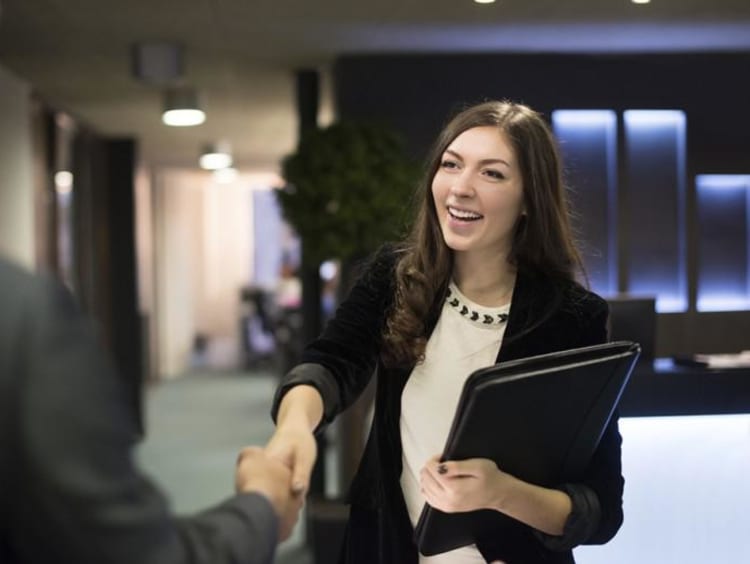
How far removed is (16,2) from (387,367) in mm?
3471

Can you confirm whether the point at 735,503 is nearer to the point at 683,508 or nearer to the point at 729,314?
the point at 683,508

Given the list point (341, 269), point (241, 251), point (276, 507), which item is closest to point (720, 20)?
point (276, 507)

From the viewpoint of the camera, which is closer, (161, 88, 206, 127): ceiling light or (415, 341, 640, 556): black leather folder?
(415, 341, 640, 556): black leather folder

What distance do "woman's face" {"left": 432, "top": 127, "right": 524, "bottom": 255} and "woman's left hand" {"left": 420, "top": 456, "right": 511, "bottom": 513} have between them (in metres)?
0.37

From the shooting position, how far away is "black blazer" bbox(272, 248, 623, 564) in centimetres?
150

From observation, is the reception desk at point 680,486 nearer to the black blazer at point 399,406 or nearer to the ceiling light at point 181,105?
the black blazer at point 399,406

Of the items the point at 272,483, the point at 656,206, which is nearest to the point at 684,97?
the point at 656,206

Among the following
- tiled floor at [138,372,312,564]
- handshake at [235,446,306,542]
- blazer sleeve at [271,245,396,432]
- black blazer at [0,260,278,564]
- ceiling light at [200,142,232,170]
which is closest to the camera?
black blazer at [0,260,278,564]

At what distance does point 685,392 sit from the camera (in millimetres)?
2277

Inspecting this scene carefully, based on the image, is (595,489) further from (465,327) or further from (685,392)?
(685,392)

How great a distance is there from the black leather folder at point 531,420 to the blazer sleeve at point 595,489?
0.03 m

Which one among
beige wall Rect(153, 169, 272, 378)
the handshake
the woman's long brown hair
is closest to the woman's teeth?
the woman's long brown hair

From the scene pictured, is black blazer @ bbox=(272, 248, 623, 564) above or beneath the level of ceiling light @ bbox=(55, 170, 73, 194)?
beneath

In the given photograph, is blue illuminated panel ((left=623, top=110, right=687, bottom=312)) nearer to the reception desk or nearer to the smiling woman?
the reception desk
